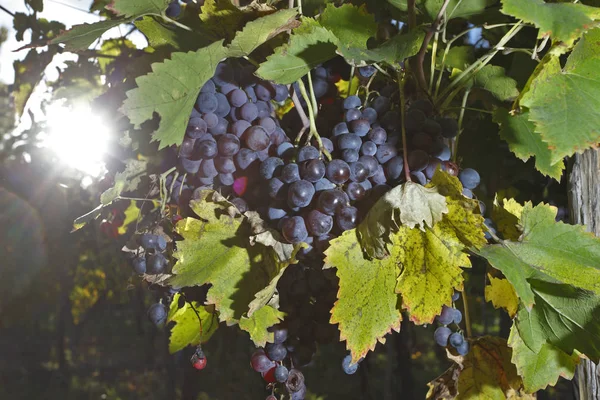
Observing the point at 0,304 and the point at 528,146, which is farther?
the point at 0,304

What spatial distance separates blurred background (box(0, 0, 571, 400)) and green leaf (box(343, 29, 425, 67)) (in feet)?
0.94

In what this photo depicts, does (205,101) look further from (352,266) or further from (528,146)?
(528,146)

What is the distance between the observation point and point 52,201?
3.50 m

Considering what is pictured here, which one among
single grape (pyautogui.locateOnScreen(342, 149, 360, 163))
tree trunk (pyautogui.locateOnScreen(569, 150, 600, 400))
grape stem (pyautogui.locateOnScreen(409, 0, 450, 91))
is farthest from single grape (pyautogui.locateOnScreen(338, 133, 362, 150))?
tree trunk (pyautogui.locateOnScreen(569, 150, 600, 400))

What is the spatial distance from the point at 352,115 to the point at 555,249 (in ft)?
0.86

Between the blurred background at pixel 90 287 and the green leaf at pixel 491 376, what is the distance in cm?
25

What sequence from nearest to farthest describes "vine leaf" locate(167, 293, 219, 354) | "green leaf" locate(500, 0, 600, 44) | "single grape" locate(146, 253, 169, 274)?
"green leaf" locate(500, 0, 600, 44) → "single grape" locate(146, 253, 169, 274) → "vine leaf" locate(167, 293, 219, 354)

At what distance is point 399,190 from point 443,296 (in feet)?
0.39

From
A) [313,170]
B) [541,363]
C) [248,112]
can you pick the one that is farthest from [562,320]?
[248,112]

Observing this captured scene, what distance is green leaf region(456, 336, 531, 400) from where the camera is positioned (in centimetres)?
63

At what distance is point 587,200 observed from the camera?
0.68 m

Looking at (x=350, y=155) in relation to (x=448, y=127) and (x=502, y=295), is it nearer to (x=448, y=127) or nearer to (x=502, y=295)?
(x=448, y=127)

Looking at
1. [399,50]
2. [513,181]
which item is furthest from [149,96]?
[513,181]

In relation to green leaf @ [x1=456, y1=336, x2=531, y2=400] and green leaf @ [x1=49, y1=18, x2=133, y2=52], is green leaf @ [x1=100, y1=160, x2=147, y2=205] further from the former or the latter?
green leaf @ [x1=456, y1=336, x2=531, y2=400]
